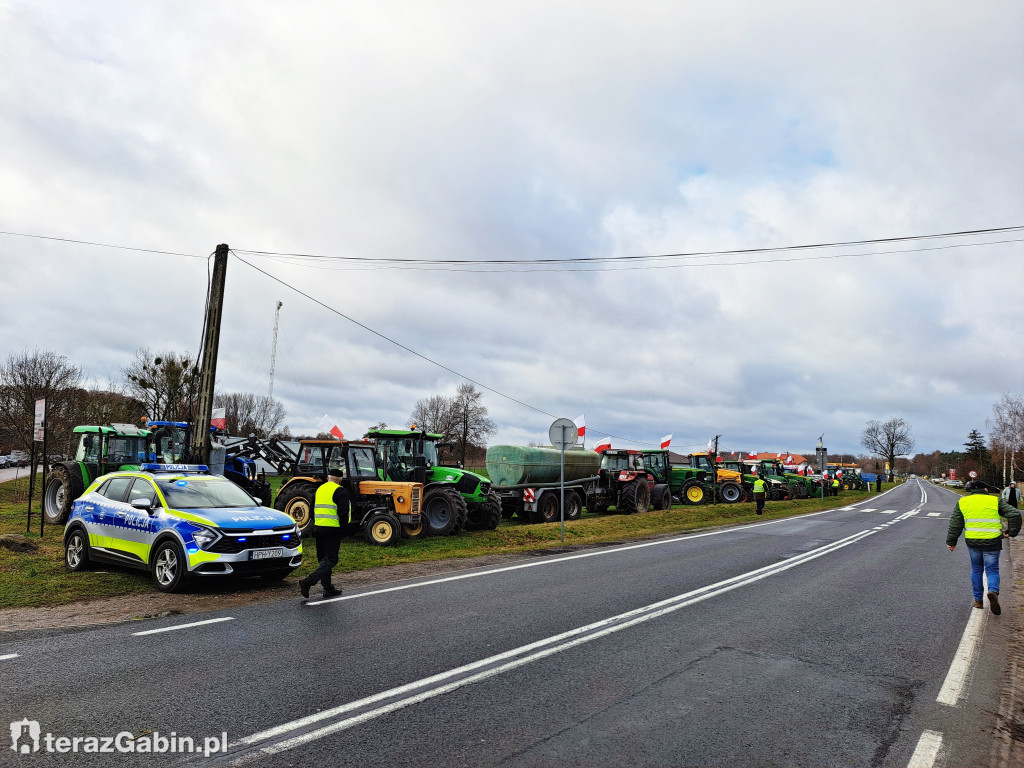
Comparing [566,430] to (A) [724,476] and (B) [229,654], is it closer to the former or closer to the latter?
(B) [229,654]

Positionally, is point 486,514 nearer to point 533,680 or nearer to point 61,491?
point 61,491

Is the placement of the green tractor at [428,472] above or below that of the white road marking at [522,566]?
above

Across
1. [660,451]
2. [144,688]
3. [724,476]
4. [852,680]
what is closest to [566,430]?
[852,680]

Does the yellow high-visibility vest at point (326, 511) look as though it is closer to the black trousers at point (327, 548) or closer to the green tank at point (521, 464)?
the black trousers at point (327, 548)

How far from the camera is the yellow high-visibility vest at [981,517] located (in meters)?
8.62

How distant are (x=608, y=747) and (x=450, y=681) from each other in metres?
1.62

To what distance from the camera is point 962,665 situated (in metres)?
6.33

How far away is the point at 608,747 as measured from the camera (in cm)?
421

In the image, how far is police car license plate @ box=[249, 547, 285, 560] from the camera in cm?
908

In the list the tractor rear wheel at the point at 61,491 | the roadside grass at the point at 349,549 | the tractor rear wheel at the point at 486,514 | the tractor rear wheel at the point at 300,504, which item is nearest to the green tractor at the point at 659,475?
the roadside grass at the point at 349,549

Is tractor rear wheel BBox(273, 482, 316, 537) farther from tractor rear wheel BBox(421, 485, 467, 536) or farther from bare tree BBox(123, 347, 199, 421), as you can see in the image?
bare tree BBox(123, 347, 199, 421)

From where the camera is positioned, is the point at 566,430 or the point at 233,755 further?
the point at 566,430

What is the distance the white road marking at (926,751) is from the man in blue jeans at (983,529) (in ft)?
16.4

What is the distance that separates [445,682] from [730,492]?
31.6 metres
